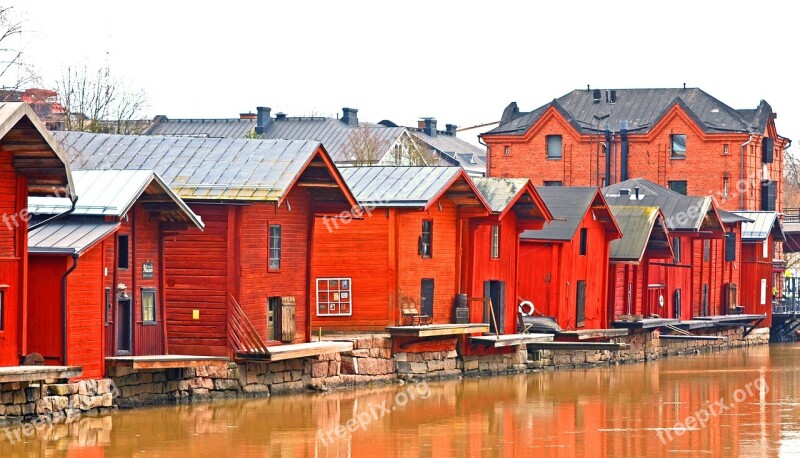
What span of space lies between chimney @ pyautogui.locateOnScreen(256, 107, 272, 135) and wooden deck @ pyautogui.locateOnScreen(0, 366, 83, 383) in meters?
73.2

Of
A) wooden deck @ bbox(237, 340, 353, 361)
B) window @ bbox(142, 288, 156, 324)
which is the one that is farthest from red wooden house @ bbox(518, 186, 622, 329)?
window @ bbox(142, 288, 156, 324)

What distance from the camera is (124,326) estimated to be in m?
33.6

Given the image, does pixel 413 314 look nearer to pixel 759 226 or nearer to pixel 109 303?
pixel 109 303

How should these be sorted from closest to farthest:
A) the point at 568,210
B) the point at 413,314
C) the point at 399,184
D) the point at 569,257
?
the point at 413,314
the point at 399,184
the point at 569,257
the point at 568,210

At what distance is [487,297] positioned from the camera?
47125mm

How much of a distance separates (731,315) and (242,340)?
126 feet

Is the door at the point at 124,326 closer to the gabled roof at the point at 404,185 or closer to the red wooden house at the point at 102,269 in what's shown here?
the red wooden house at the point at 102,269

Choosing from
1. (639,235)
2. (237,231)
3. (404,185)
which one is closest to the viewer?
(237,231)

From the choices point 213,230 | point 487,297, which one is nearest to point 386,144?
point 487,297

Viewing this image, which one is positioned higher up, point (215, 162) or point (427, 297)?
point (215, 162)

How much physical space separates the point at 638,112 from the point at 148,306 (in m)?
55.3

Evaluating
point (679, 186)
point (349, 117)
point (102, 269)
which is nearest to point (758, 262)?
point (679, 186)

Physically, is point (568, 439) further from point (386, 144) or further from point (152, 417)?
point (386, 144)

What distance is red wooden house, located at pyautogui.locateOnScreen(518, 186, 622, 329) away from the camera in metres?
51.2
